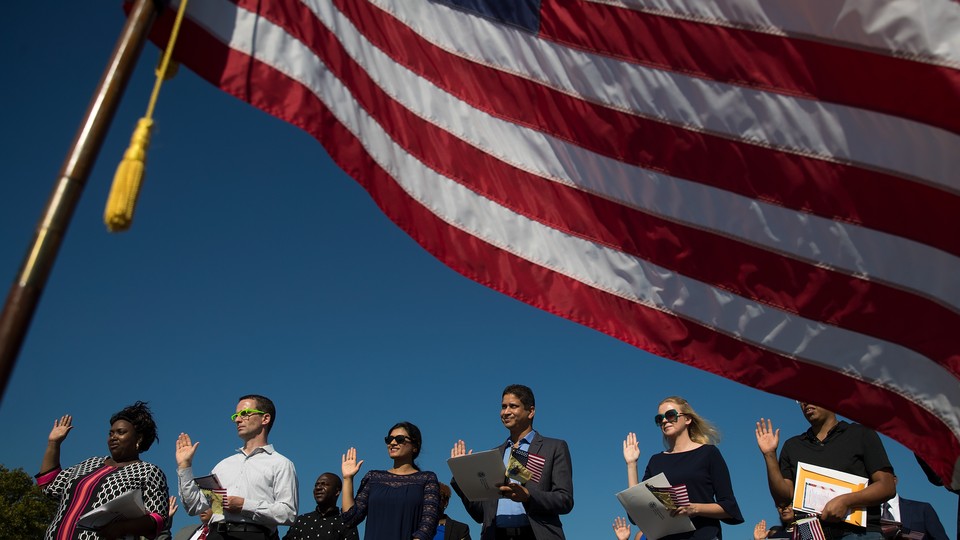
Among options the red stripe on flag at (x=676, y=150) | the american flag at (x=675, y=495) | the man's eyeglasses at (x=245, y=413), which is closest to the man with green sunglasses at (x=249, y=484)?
the man's eyeglasses at (x=245, y=413)

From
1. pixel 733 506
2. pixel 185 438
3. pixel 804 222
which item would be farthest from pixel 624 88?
pixel 185 438

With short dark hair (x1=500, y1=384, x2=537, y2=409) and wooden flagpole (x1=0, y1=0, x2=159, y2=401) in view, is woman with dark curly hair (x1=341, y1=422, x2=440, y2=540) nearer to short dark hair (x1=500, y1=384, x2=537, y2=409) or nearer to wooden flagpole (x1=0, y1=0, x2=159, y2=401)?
short dark hair (x1=500, y1=384, x2=537, y2=409)

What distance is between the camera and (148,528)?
7.01 meters

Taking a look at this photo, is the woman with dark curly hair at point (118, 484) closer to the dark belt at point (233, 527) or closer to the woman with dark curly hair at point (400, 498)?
the dark belt at point (233, 527)

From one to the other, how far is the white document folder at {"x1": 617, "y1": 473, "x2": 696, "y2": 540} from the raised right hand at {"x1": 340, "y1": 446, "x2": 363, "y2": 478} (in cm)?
348

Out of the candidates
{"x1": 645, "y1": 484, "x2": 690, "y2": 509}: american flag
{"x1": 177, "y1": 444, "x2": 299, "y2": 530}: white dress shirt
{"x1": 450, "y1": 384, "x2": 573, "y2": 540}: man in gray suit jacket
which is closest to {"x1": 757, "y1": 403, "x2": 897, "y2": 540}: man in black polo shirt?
{"x1": 645, "y1": 484, "x2": 690, "y2": 509}: american flag

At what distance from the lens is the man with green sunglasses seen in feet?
26.9

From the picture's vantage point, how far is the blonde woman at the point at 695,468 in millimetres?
7047

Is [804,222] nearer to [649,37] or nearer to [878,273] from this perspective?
[878,273]

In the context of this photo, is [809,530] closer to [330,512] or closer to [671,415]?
[671,415]

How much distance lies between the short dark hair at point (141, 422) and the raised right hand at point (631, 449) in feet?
13.8

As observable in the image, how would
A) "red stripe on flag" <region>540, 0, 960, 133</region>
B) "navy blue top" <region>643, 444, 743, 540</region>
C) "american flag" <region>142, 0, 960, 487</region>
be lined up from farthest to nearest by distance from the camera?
"navy blue top" <region>643, 444, 743, 540</region>
"american flag" <region>142, 0, 960, 487</region>
"red stripe on flag" <region>540, 0, 960, 133</region>

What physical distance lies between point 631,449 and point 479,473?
232 centimetres

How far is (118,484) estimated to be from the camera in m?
7.25
